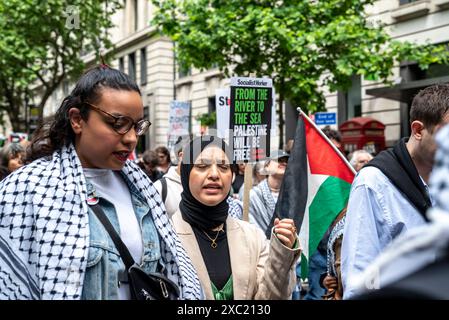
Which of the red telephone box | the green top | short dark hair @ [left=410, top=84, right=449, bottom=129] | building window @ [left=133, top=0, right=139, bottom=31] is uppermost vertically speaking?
building window @ [left=133, top=0, right=139, bottom=31]

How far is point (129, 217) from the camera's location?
8.18 ft

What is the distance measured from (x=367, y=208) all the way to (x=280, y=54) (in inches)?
505

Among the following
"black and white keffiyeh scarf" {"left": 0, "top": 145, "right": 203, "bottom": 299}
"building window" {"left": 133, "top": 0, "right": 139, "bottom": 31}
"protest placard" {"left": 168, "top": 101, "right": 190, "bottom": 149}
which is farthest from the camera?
"building window" {"left": 133, "top": 0, "right": 139, "bottom": 31}

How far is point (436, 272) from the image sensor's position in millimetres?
783

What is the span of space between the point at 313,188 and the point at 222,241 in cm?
163

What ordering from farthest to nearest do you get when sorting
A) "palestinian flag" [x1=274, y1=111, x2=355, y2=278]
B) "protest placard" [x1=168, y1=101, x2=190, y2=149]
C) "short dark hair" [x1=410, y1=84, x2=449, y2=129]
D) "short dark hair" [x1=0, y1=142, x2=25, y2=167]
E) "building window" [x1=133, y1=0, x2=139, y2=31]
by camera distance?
"building window" [x1=133, y1=0, x2=139, y2=31] < "protest placard" [x1=168, y1=101, x2=190, y2=149] < "short dark hair" [x1=0, y1=142, x2=25, y2=167] < "palestinian flag" [x1=274, y1=111, x2=355, y2=278] < "short dark hair" [x1=410, y1=84, x2=449, y2=129]

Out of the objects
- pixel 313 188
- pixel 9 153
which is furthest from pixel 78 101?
pixel 9 153

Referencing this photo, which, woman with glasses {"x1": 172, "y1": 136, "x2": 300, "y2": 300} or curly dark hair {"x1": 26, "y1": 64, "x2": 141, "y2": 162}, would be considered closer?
curly dark hair {"x1": 26, "y1": 64, "x2": 141, "y2": 162}

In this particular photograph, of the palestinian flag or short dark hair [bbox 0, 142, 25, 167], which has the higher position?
short dark hair [bbox 0, 142, 25, 167]

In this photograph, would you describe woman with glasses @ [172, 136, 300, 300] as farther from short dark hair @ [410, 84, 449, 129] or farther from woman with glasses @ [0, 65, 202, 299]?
short dark hair @ [410, 84, 449, 129]

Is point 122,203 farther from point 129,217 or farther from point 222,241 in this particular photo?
point 222,241

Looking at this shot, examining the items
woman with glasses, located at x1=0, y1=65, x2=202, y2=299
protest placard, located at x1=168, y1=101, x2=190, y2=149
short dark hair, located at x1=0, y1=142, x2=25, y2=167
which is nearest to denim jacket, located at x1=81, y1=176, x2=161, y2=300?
woman with glasses, located at x1=0, y1=65, x2=202, y2=299

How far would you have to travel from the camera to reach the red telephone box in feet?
54.6

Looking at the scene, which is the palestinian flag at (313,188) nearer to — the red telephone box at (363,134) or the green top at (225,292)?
the green top at (225,292)
